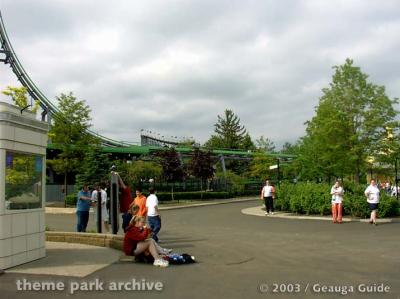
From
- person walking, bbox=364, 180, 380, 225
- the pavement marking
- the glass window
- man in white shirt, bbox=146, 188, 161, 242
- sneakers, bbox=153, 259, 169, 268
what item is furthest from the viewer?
person walking, bbox=364, 180, 380, 225

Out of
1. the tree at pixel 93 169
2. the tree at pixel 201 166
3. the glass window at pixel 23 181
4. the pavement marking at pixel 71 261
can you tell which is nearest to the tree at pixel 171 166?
the tree at pixel 201 166

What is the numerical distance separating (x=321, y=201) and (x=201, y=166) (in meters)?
26.9

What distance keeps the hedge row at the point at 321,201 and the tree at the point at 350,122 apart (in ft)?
21.7

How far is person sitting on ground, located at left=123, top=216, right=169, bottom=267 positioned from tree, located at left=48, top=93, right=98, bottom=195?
28.5 metres

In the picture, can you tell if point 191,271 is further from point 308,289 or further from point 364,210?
point 364,210

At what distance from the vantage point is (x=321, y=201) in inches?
888

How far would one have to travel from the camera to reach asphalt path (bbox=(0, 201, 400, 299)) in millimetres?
7703

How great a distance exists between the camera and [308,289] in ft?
25.8

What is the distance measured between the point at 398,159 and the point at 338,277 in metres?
23.6

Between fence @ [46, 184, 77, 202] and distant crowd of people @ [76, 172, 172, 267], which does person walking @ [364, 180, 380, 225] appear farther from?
fence @ [46, 184, 77, 202]

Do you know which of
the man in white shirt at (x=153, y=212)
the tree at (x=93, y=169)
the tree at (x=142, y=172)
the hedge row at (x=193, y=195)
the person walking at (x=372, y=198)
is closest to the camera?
the man in white shirt at (x=153, y=212)

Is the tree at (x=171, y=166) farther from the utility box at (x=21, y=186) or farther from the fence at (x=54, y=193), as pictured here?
the utility box at (x=21, y=186)

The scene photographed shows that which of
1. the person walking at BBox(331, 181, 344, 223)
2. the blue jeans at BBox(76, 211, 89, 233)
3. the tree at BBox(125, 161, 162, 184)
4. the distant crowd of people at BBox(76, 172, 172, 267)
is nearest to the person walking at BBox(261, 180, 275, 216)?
the person walking at BBox(331, 181, 344, 223)

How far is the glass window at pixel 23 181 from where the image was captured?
968 cm
